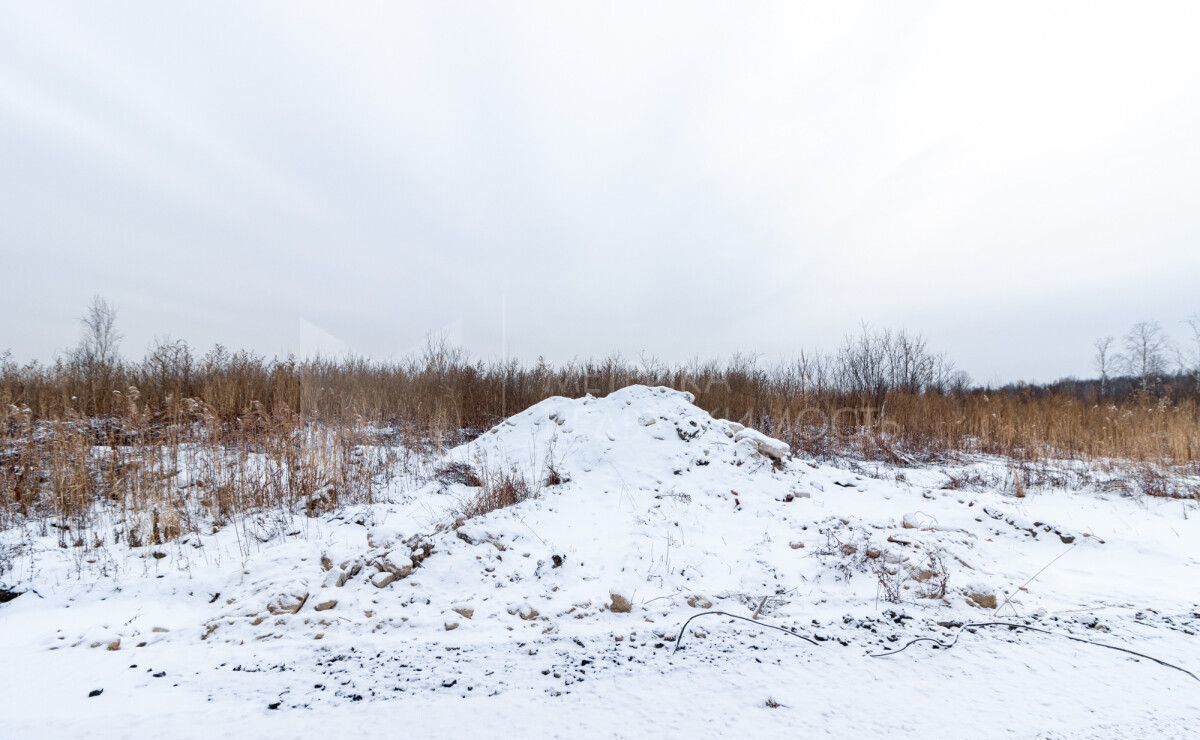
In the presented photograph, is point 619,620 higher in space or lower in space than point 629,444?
lower

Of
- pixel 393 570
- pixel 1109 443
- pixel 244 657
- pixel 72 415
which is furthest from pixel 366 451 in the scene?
pixel 1109 443

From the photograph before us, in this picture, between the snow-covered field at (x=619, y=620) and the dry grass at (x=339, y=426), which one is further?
the dry grass at (x=339, y=426)

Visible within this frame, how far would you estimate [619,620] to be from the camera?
11.5 ft

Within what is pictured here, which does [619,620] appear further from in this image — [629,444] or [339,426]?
[339,426]

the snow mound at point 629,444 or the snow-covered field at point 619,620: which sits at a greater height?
the snow mound at point 629,444

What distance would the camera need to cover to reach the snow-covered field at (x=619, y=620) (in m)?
2.36

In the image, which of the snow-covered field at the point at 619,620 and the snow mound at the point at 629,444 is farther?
the snow mound at the point at 629,444

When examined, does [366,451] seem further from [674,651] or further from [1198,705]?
[1198,705]

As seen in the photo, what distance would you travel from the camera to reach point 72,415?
6430mm

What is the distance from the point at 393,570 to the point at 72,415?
19.5 feet

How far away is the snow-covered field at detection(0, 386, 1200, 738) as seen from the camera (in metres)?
2.36

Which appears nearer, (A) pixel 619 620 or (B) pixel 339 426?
(A) pixel 619 620

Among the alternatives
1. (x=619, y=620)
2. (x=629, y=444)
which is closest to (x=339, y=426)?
(x=629, y=444)

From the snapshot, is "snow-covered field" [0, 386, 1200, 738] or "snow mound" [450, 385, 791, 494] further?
"snow mound" [450, 385, 791, 494]
